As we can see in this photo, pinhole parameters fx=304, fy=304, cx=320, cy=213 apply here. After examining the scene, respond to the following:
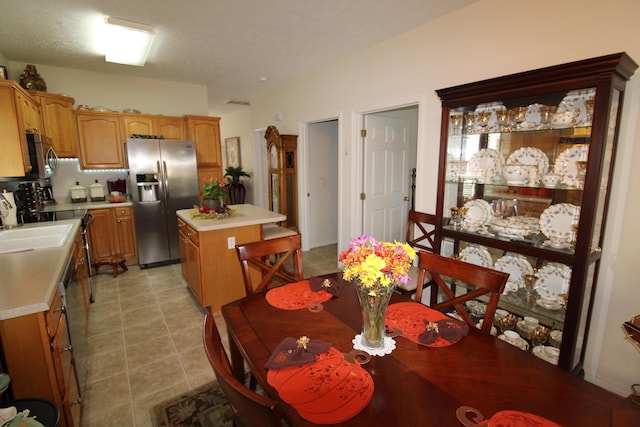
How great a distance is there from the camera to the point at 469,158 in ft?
7.93

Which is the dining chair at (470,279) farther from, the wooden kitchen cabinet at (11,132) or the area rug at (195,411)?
the wooden kitchen cabinet at (11,132)

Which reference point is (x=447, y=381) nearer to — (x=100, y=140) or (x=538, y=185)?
(x=538, y=185)

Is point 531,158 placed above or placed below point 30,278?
above

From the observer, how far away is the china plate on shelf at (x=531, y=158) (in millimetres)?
2074

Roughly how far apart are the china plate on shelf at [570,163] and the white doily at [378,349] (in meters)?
1.63

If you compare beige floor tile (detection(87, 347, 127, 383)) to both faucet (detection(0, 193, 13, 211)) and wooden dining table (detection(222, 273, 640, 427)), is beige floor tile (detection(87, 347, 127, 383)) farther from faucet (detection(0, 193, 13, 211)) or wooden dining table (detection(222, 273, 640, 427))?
wooden dining table (detection(222, 273, 640, 427))

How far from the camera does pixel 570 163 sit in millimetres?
1938

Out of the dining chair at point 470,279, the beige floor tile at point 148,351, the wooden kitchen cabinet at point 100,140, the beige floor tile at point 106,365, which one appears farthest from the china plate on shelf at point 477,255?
the wooden kitchen cabinet at point 100,140

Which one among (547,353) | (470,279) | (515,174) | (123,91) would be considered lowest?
(547,353)

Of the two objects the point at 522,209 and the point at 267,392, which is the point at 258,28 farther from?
the point at 267,392

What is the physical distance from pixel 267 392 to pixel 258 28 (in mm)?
3081

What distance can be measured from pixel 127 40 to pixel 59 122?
69.1 inches

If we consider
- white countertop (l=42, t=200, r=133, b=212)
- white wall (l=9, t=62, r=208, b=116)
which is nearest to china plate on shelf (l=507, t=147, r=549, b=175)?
white countertop (l=42, t=200, r=133, b=212)

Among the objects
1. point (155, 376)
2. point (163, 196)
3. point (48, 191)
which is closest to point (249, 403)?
point (155, 376)
